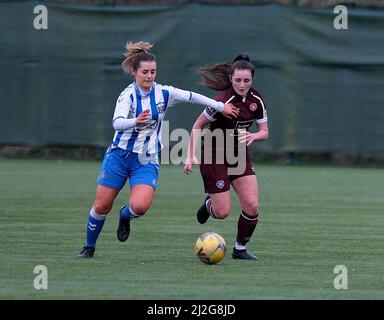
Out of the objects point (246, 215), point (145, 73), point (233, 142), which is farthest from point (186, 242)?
point (145, 73)

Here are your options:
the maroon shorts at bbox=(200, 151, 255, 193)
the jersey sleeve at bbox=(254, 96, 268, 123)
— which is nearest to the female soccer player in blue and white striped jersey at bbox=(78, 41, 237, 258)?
the jersey sleeve at bbox=(254, 96, 268, 123)

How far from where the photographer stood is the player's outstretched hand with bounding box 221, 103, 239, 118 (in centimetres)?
920

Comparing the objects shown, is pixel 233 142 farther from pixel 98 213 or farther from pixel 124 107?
pixel 98 213

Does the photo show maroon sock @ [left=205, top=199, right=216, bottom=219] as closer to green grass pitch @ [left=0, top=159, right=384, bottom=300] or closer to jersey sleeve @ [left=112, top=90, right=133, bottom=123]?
green grass pitch @ [left=0, top=159, right=384, bottom=300]

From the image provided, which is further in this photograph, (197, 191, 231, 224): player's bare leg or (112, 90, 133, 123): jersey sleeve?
(197, 191, 231, 224): player's bare leg

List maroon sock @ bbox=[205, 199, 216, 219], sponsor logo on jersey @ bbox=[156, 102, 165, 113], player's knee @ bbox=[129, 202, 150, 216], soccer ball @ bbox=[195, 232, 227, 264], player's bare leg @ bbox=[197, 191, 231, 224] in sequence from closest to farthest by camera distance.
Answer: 1. soccer ball @ bbox=[195, 232, 227, 264]
2. player's knee @ bbox=[129, 202, 150, 216]
3. sponsor logo on jersey @ bbox=[156, 102, 165, 113]
4. player's bare leg @ bbox=[197, 191, 231, 224]
5. maroon sock @ bbox=[205, 199, 216, 219]

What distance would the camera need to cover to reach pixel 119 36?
18.9 metres

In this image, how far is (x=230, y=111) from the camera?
9.23 m

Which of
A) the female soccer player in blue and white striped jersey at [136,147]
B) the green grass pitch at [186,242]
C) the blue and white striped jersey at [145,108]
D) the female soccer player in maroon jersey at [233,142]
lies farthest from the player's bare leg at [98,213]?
the female soccer player in maroon jersey at [233,142]

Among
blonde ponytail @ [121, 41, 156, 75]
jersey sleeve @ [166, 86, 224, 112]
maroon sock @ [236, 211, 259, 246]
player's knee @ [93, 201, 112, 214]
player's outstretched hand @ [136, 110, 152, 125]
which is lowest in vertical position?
maroon sock @ [236, 211, 259, 246]

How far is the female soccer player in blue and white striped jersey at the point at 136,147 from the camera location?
29.5ft

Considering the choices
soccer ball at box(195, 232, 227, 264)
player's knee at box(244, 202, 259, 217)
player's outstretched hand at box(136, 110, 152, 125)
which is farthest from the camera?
player's knee at box(244, 202, 259, 217)
